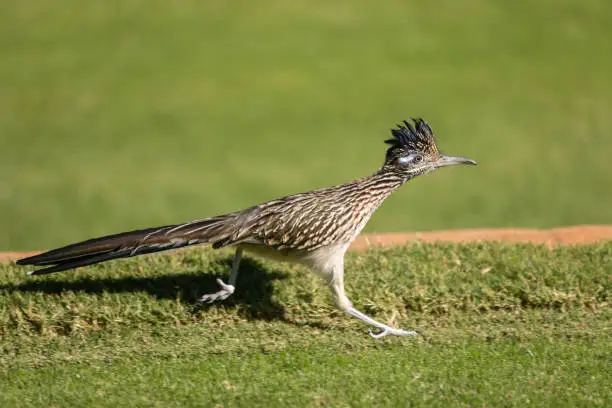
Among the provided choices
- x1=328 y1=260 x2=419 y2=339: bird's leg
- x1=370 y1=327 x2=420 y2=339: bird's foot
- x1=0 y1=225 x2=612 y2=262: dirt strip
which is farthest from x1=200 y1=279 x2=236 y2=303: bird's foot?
x1=0 y1=225 x2=612 y2=262: dirt strip

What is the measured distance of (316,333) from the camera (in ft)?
21.0

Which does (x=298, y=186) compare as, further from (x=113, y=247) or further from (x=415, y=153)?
(x=113, y=247)

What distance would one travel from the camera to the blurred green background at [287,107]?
505 inches

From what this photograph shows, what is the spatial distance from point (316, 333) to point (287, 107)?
32.8 feet

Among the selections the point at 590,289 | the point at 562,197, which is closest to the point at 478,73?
the point at 562,197

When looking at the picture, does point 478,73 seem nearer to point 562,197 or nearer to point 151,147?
point 562,197

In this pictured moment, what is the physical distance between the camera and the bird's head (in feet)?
21.6

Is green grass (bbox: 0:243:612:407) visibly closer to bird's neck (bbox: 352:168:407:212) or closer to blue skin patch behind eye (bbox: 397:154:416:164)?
bird's neck (bbox: 352:168:407:212)

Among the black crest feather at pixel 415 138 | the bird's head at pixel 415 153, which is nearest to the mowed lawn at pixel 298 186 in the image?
the bird's head at pixel 415 153

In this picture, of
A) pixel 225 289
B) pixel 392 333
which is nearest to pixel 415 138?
pixel 392 333

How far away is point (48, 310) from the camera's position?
650 cm

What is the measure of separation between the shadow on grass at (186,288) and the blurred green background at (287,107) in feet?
15.0

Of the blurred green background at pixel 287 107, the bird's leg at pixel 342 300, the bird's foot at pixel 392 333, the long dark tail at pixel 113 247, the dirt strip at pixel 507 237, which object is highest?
the blurred green background at pixel 287 107

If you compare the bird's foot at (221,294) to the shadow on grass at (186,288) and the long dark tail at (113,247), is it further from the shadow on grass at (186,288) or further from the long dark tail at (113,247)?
the long dark tail at (113,247)
